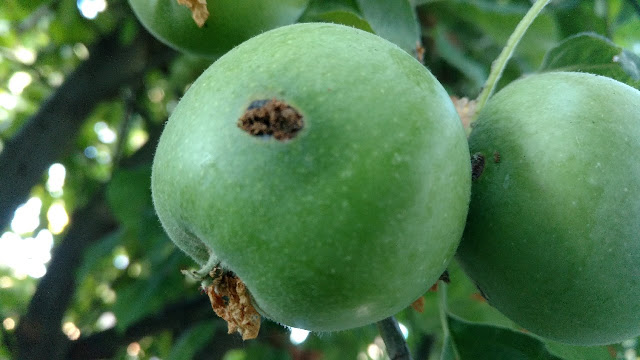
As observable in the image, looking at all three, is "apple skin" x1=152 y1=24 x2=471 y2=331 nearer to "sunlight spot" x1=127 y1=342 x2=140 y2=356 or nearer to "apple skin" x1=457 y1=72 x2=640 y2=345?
"apple skin" x1=457 y1=72 x2=640 y2=345

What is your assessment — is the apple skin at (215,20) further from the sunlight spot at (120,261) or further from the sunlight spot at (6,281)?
the sunlight spot at (6,281)

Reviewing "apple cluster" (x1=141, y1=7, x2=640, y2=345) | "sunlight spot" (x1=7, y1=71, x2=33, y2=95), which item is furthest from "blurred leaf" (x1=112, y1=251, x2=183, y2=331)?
"sunlight spot" (x1=7, y1=71, x2=33, y2=95)

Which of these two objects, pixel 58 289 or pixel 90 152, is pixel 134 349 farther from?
pixel 90 152

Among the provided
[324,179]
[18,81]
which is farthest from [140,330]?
[324,179]

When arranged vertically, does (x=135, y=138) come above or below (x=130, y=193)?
below

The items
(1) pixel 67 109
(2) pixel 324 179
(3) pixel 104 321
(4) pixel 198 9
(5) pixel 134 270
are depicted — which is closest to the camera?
(2) pixel 324 179

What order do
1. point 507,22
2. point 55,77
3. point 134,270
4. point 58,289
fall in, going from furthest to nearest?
1. point 55,77
2. point 134,270
3. point 58,289
4. point 507,22
